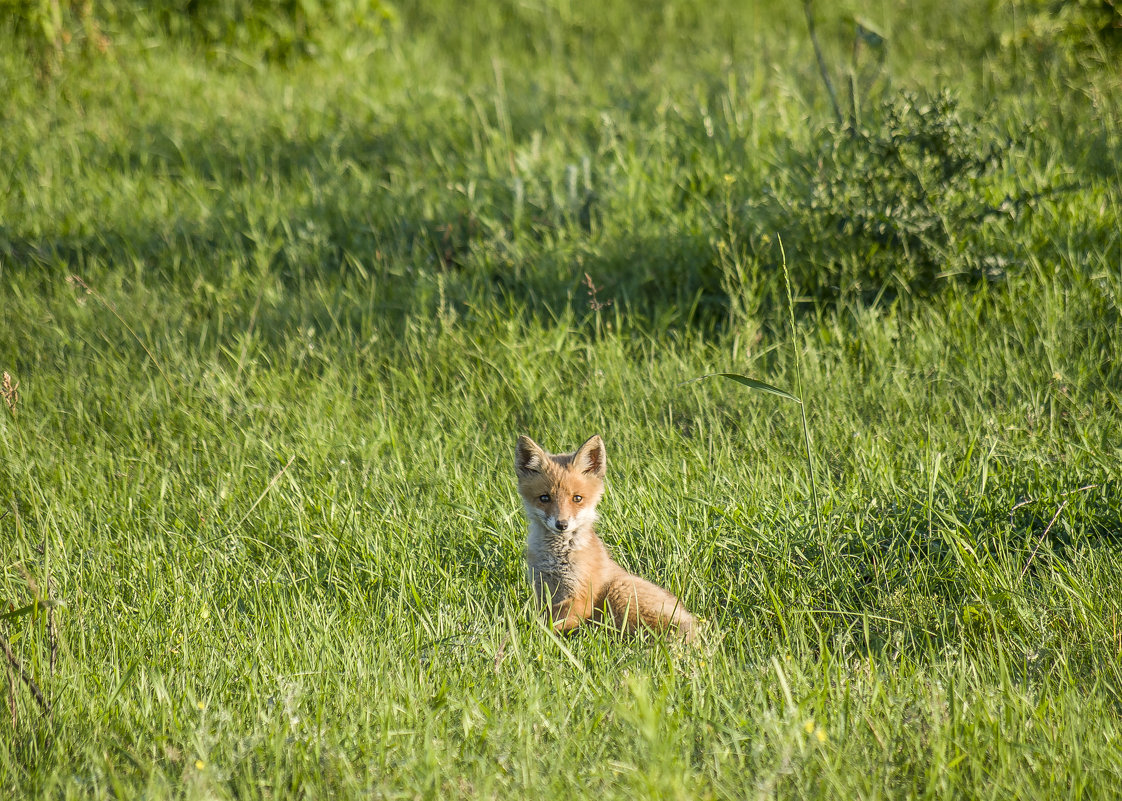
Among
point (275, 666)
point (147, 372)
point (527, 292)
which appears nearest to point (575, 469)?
point (275, 666)

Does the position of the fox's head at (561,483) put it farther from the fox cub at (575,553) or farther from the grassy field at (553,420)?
the grassy field at (553,420)

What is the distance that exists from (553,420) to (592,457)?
0.92m

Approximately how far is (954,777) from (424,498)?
2.43 metres

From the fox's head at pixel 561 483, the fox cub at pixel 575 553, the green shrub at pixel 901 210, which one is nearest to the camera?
the fox cub at pixel 575 553

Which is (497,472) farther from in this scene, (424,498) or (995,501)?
(995,501)

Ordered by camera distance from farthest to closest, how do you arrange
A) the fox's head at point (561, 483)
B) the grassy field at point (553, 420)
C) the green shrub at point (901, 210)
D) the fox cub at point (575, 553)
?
the green shrub at point (901, 210) → the fox's head at point (561, 483) → the fox cub at point (575, 553) → the grassy field at point (553, 420)

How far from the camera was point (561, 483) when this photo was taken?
3564mm

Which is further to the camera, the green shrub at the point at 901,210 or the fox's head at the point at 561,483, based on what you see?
the green shrub at the point at 901,210

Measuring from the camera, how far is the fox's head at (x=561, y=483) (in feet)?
11.6

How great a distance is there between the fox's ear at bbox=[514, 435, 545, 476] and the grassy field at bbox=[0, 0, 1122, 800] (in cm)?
27

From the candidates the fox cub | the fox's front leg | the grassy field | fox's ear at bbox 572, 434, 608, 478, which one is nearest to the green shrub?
the grassy field

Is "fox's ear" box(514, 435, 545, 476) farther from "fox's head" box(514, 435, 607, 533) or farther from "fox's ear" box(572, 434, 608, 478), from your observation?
"fox's ear" box(572, 434, 608, 478)

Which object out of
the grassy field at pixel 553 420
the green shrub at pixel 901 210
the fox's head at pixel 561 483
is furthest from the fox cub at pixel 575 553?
the green shrub at pixel 901 210

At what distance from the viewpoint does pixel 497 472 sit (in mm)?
4211
